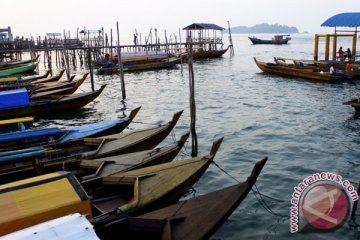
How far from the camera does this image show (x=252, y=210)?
8.52 m

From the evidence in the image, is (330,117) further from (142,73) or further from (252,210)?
(142,73)

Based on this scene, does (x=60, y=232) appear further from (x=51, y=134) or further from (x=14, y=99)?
(x=14, y=99)

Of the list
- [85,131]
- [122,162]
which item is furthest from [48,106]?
[122,162]

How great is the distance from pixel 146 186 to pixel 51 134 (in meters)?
5.37

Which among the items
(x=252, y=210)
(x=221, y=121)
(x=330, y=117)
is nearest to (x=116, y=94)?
(x=221, y=121)

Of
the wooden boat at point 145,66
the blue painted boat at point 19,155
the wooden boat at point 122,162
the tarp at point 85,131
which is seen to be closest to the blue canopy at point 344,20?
the wooden boat at point 145,66

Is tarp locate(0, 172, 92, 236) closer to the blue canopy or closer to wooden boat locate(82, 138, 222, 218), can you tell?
wooden boat locate(82, 138, 222, 218)

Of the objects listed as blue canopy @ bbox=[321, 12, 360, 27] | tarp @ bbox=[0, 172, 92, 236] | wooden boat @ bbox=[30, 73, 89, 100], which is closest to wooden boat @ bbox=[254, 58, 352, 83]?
blue canopy @ bbox=[321, 12, 360, 27]

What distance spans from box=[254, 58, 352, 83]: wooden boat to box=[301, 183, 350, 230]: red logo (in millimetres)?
19433

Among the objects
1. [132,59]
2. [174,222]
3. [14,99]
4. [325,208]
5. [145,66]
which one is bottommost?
[325,208]

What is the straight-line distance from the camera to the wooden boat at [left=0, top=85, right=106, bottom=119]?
54.0ft

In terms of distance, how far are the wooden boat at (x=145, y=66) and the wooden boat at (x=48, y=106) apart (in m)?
16.5

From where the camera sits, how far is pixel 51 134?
37.3ft

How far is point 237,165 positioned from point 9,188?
22.4ft
